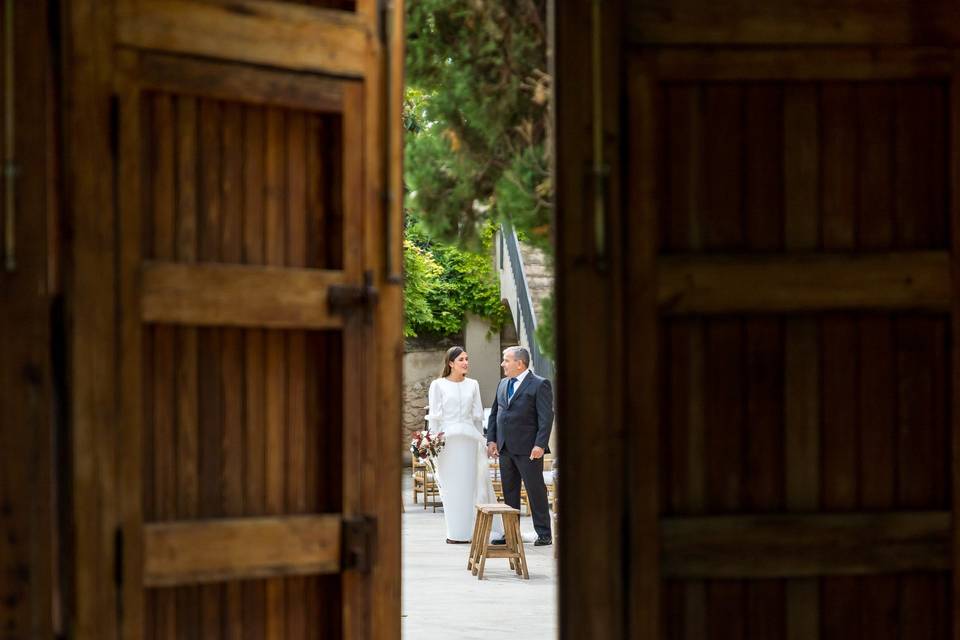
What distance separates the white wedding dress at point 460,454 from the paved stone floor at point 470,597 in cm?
30

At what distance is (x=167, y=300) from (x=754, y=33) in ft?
5.18

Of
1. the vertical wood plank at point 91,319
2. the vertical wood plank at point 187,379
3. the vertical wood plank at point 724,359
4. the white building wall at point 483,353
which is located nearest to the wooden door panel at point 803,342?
the vertical wood plank at point 724,359

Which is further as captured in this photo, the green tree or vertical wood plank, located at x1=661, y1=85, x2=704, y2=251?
the green tree

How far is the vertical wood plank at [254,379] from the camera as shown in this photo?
363 centimetres

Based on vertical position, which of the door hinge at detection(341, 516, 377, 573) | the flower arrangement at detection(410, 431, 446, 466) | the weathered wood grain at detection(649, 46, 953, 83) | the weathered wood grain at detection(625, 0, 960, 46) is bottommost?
the flower arrangement at detection(410, 431, 446, 466)

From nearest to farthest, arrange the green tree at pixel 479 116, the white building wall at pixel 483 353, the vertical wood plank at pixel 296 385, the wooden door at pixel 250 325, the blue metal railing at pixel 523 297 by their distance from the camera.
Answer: the wooden door at pixel 250 325 < the vertical wood plank at pixel 296 385 < the green tree at pixel 479 116 < the blue metal railing at pixel 523 297 < the white building wall at pixel 483 353

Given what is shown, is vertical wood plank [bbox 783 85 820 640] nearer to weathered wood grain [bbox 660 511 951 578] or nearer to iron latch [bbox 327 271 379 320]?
weathered wood grain [bbox 660 511 951 578]

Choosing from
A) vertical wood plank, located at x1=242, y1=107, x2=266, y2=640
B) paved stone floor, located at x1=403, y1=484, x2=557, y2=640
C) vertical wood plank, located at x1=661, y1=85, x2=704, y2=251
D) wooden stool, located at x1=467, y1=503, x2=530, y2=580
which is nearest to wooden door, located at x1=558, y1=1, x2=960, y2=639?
vertical wood plank, located at x1=661, y1=85, x2=704, y2=251

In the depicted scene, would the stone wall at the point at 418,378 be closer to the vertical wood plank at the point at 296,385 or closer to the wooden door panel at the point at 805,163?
the vertical wood plank at the point at 296,385

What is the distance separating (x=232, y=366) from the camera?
3.61 metres

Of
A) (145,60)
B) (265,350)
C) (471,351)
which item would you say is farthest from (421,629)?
(471,351)

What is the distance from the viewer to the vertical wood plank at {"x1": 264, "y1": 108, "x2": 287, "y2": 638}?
3.68m

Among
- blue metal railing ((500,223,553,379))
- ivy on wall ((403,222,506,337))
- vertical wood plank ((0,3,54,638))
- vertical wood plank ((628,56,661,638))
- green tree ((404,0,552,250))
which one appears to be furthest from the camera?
ivy on wall ((403,222,506,337))

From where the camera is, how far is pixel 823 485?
325 centimetres
